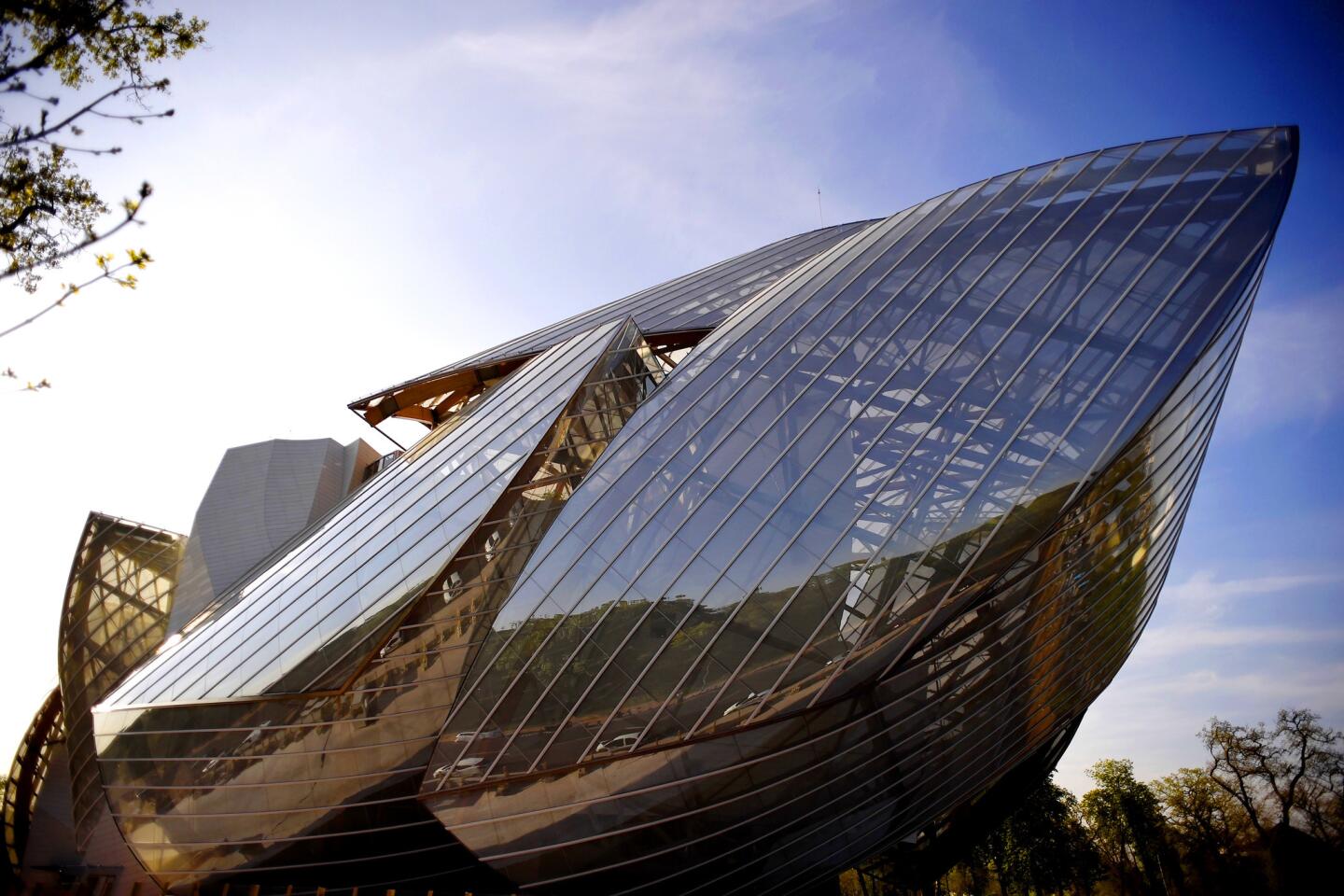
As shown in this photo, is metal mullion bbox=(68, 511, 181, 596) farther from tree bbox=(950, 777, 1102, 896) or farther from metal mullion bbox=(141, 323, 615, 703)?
tree bbox=(950, 777, 1102, 896)

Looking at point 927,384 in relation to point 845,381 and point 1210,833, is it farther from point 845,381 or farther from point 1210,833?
point 1210,833

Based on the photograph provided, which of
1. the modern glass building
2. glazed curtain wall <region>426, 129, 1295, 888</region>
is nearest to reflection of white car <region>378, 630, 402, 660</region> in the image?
the modern glass building

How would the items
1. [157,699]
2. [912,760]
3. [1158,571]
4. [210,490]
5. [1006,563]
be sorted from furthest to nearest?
[210,490]
[1158,571]
[157,699]
[912,760]
[1006,563]

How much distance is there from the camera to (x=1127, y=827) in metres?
43.0

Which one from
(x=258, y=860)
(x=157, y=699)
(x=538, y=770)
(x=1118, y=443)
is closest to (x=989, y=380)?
(x=1118, y=443)

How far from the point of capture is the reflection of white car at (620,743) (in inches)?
585

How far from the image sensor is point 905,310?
60.3ft

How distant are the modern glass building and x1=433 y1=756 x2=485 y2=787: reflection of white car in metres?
0.09

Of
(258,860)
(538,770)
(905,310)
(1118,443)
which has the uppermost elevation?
(905,310)

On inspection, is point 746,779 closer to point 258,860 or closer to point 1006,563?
point 1006,563

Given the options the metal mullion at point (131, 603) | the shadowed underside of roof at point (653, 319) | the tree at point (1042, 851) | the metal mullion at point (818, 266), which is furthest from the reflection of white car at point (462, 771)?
the tree at point (1042, 851)

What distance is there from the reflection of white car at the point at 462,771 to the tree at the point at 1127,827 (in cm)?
4358

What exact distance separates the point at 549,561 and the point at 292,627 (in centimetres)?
789

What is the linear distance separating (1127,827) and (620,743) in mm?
43388
